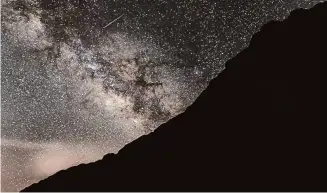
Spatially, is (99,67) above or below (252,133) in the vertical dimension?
above

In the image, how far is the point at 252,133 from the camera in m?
1.67

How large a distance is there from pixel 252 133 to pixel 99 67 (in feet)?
4.01

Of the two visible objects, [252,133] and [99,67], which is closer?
[252,133]

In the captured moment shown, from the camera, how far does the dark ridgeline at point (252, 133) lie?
61.6 inches

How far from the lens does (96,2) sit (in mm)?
2570

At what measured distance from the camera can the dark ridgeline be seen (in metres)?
1.56

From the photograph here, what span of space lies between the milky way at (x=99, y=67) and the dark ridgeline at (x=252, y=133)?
47 cm

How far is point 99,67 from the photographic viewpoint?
8.73 feet

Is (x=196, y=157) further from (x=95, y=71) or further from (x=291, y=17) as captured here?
(x=95, y=71)

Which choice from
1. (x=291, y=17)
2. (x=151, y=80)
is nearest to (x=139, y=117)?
(x=151, y=80)

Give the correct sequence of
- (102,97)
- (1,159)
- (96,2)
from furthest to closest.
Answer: (1,159) < (102,97) < (96,2)

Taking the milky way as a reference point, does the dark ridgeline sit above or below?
below

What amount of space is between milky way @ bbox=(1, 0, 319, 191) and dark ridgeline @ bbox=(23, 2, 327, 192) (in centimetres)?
47

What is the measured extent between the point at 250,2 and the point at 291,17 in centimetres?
51
